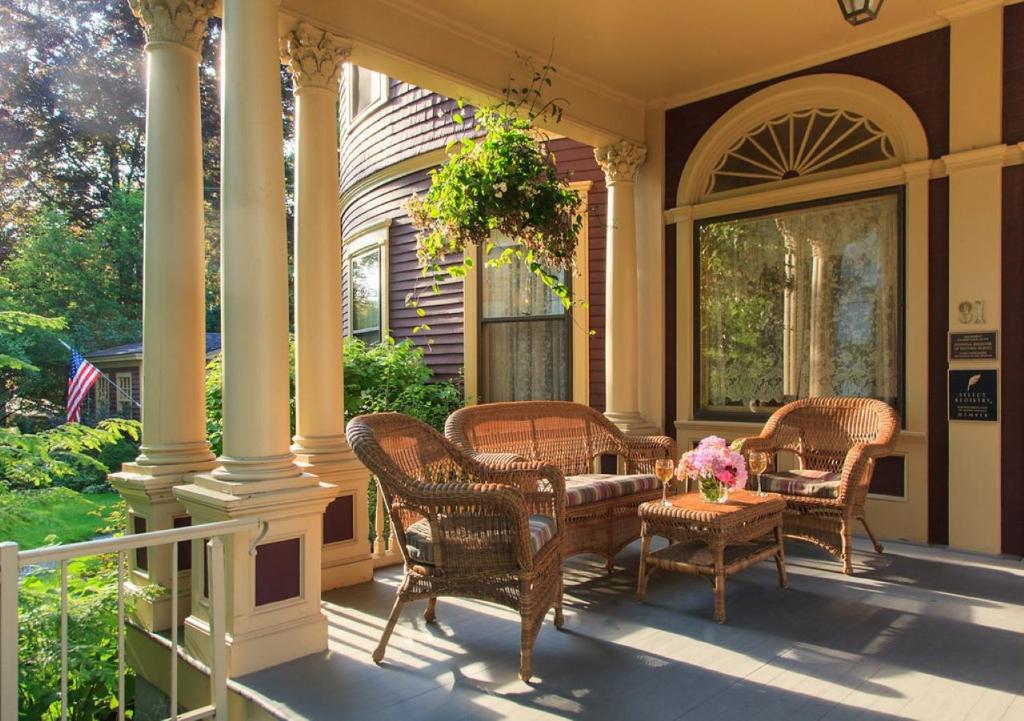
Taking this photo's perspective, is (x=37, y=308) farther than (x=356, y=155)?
Yes

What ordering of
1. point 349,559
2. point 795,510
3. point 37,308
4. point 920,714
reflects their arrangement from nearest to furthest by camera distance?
point 920,714 → point 349,559 → point 795,510 → point 37,308

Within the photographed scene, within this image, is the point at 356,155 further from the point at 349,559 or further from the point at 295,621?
the point at 295,621

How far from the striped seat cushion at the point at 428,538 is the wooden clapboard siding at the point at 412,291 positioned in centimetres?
400

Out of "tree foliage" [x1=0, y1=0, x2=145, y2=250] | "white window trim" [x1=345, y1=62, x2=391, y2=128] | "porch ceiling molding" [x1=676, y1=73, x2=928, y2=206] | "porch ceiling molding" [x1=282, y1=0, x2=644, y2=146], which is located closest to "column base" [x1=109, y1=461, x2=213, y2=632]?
"porch ceiling molding" [x1=282, y1=0, x2=644, y2=146]

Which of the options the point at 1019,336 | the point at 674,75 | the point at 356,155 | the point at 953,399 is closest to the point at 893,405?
the point at 953,399

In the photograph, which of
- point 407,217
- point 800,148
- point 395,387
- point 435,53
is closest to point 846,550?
point 800,148

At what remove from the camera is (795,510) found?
4082 mm

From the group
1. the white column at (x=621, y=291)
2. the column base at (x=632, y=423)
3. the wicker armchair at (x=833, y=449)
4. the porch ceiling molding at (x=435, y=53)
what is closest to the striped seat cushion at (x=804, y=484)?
the wicker armchair at (x=833, y=449)

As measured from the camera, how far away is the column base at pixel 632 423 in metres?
5.36

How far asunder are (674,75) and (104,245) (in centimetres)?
1361

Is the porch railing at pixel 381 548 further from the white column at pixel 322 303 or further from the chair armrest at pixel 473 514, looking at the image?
the chair armrest at pixel 473 514

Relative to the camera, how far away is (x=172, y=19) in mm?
3275

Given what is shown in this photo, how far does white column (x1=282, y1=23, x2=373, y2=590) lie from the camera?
367 centimetres

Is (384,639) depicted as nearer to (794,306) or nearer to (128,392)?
(794,306)
